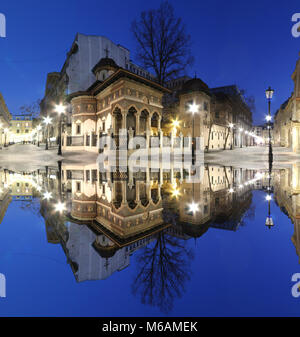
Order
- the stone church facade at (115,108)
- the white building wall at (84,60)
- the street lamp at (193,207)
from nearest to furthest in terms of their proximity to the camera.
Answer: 1. the street lamp at (193,207)
2. the stone church facade at (115,108)
3. the white building wall at (84,60)

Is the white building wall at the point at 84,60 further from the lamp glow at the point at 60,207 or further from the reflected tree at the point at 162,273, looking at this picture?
the reflected tree at the point at 162,273

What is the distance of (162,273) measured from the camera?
6.01 feet

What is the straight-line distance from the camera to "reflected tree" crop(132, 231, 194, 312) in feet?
4.95

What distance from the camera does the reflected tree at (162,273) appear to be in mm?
1510

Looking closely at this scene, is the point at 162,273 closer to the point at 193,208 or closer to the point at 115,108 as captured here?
the point at 193,208

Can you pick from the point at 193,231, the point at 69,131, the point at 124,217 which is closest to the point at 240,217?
the point at 193,231

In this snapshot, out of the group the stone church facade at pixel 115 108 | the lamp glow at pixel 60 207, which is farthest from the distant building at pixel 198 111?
the lamp glow at pixel 60 207

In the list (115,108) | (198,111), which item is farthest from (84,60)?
(198,111)

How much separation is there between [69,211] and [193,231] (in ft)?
7.09

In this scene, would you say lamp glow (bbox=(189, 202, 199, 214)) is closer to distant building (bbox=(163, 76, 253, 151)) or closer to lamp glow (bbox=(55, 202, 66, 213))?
lamp glow (bbox=(55, 202, 66, 213))

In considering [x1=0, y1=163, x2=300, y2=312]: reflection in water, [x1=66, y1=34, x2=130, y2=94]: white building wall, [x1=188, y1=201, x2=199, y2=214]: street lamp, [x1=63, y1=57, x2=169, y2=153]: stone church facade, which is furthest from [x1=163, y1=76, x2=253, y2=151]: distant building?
[x1=188, y1=201, x2=199, y2=214]: street lamp

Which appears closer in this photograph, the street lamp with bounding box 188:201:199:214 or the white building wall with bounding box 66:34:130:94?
the street lamp with bounding box 188:201:199:214
